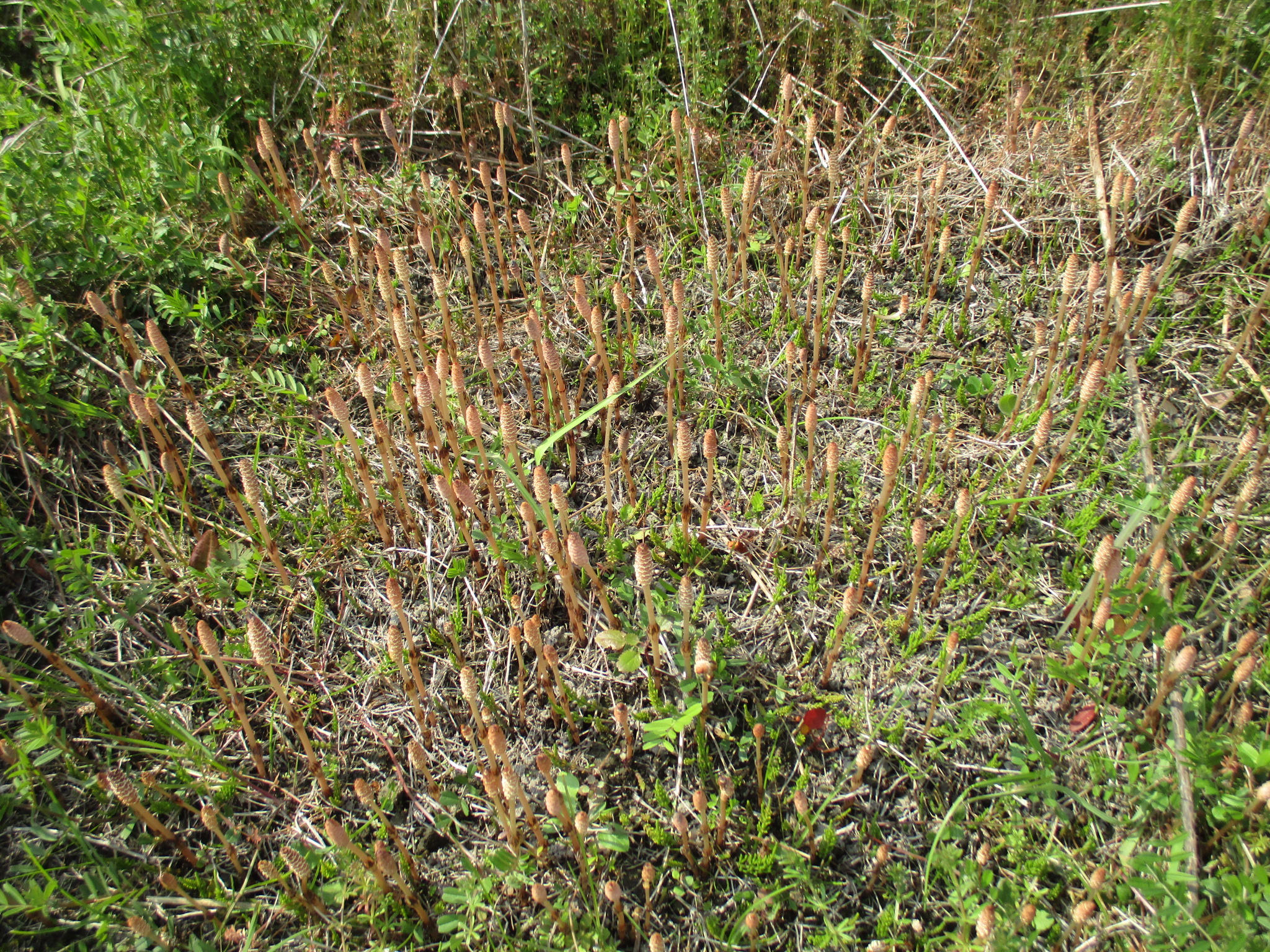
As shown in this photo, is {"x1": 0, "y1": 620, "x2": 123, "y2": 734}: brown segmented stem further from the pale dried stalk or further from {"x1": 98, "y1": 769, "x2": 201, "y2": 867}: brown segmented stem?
the pale dried stalk

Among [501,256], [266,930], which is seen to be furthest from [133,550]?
[501,256]

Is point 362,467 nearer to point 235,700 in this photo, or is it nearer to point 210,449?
point 210,449

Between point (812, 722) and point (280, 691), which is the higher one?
point (280, 691)

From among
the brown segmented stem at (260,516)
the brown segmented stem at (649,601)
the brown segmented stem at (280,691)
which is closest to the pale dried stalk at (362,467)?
the brown segmented stem at (260,516)

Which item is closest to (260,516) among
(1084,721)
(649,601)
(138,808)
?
(138,808)

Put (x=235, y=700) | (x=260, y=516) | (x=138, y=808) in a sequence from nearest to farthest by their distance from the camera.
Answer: (x=138, y=808)
(x=235, y=700)
(x=260, y=516)

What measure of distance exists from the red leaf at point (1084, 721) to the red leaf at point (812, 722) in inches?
22.5

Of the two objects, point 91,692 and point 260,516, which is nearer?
point 91,692

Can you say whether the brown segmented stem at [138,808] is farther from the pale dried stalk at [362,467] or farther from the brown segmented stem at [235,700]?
the pale dried stalk at [362,467]

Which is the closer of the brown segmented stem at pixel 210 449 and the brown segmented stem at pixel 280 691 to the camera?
the brown segmented stem at pixel 280 691

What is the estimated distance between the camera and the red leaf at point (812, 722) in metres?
1.95

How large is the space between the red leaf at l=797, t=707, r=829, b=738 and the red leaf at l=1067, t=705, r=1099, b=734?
57 centimetres

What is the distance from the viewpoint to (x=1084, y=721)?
1938 mm

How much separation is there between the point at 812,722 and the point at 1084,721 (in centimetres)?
62
